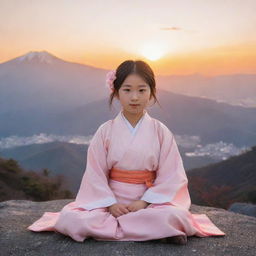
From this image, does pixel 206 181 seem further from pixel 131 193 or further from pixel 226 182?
pixel 131 193

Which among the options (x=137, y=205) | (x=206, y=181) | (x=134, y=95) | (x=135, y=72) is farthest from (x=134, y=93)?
(x=206, y=181)

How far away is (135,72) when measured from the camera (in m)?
3.33

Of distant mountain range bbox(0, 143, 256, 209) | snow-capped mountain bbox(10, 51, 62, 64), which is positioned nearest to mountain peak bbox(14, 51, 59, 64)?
snow-capped mountain bbox(10, 51, 62, 64)

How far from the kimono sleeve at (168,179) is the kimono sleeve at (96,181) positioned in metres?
0.34

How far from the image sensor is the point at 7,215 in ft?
13.5

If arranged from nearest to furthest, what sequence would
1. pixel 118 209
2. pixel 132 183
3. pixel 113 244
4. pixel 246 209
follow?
pixel 113 244, pixel 118 209, pixel 132 183, pixel 246 209

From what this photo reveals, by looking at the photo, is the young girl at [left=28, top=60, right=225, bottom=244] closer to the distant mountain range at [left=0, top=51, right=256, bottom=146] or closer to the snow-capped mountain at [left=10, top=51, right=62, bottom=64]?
the distant mountain range at [left=0, top=51, right=256, bottom=146]

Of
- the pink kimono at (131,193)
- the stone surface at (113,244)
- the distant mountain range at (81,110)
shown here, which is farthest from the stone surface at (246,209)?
the distant mountain range at (81,110)

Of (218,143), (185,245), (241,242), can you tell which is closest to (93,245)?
(185,245)

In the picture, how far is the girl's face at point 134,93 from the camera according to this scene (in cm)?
332

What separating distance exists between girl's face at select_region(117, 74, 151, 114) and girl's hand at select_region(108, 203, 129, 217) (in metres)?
0.84

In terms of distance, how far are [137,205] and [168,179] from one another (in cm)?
37

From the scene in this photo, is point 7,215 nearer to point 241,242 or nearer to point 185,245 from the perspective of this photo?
point 185,245

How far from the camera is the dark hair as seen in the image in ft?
10.9
